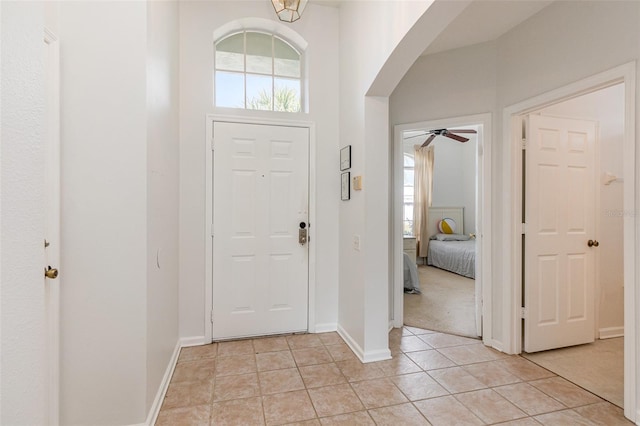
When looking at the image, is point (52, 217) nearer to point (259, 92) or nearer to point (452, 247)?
point (259, 92)

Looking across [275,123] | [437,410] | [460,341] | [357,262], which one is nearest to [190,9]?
[275,123]

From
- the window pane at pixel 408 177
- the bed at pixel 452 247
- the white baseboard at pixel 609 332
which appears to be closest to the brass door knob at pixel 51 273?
→ the white baseboard at pixel 609 332

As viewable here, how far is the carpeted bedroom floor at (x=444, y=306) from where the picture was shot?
3.33 metres

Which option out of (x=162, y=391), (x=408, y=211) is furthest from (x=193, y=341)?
(x=408, y=211)

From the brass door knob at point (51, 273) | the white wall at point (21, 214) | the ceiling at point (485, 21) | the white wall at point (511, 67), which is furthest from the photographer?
the ceiling at point (485, 21)

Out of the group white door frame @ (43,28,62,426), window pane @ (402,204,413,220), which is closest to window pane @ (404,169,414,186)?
window pane @ (402,204,413,220)

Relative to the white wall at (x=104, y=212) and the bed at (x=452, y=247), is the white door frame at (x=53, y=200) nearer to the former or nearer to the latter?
the white wall at (x=104, y=212)

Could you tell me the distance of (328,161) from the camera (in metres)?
3.11

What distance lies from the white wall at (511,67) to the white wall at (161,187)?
206cm

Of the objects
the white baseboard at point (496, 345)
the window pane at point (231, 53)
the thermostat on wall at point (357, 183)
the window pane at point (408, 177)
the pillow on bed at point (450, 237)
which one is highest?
the window pane at point (231, 53)

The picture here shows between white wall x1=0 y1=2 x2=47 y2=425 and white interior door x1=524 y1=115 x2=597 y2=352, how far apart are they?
3094mm

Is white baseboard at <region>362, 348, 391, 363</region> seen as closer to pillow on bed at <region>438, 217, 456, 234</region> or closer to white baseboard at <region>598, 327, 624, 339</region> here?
white baseboard at <region>598, 327, 624, 339</region>

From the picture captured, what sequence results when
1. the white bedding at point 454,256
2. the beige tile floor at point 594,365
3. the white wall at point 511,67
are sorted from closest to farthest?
the white wall at point 511,67, the beige tile floor at point 594,365, the white bedding at point 454,256

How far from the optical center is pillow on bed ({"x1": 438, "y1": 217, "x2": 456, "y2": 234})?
7.03 m
